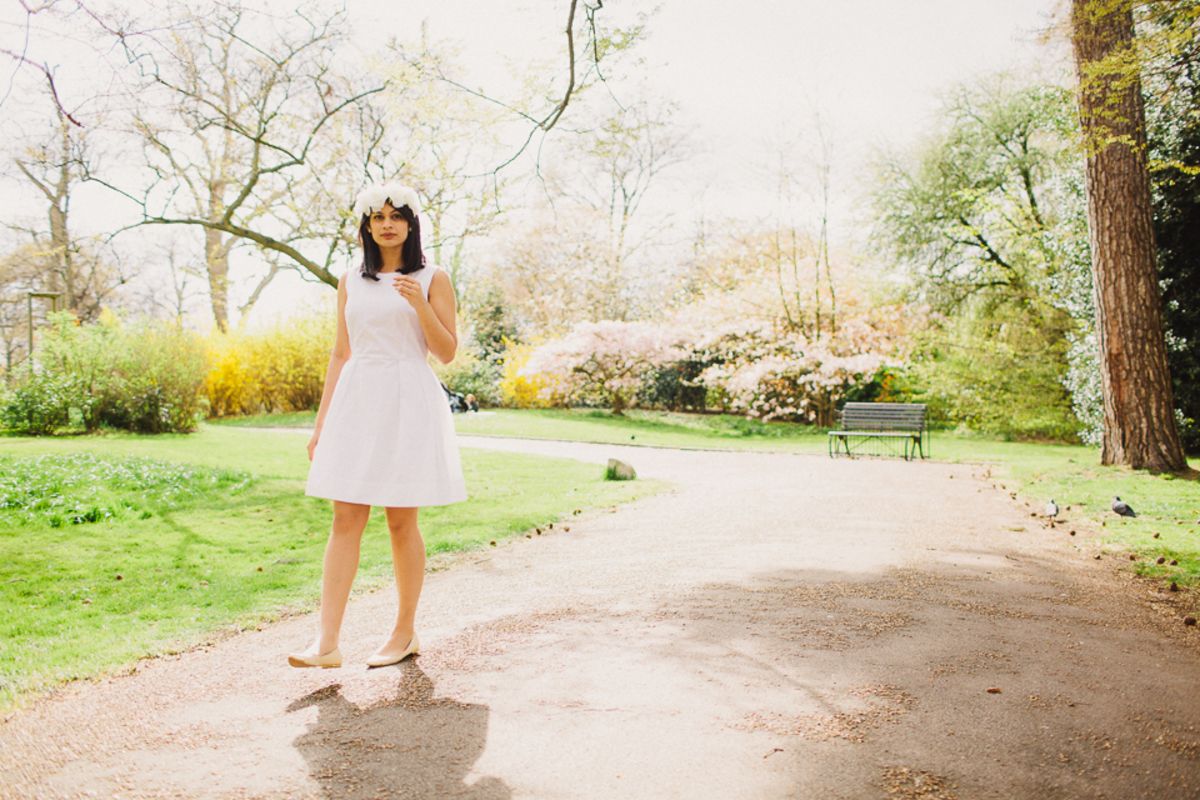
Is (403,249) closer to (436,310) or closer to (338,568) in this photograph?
(436,310)

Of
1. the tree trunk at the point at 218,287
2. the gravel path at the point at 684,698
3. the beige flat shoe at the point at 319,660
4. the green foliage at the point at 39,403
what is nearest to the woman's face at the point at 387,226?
the beige flat shoe at the point at 319,660

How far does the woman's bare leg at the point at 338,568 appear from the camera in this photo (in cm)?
336

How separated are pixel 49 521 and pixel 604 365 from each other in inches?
781

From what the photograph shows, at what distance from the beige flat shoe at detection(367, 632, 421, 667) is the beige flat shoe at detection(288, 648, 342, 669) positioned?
0.18m

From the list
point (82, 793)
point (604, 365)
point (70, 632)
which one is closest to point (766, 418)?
point (604, 365)

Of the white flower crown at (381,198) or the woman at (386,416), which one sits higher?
the white flower crown at (381,198)

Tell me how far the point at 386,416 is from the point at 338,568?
2.14 ft

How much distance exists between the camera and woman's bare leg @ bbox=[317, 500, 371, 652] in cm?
336

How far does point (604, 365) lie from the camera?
26.2 metres

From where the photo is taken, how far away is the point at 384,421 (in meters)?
3.36

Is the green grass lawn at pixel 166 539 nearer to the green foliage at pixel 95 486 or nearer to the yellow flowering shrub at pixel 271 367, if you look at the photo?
the green foliage at pixel 95 486

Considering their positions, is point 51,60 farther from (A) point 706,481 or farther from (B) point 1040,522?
(B) point 1040,522

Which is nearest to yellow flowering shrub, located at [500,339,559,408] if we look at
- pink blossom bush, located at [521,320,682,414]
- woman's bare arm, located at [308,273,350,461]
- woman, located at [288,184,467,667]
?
pink blossom bush, located at [521,320,682,414]

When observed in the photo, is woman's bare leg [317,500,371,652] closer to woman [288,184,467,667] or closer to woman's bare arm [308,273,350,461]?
woman [288,184,467,667]
